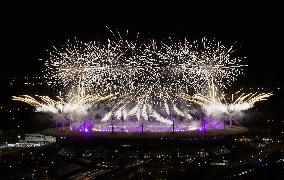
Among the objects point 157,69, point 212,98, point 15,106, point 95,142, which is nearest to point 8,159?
point 95,142

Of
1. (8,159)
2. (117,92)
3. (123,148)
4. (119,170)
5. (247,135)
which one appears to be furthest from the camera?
(117,92)

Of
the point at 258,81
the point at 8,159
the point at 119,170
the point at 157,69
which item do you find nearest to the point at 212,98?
the point at 157,69

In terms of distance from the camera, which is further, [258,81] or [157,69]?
[258,81]

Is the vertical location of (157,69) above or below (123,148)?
above

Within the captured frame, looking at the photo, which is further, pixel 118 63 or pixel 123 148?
pixel 118 63

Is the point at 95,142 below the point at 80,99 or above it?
below

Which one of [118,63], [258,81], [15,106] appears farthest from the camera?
[258,81]

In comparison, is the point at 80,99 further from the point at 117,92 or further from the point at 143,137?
the point at 143,137

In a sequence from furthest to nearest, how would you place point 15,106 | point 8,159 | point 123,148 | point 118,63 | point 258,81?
point 258,81
point 15,106
point 118,63
point 123,148
point 8,159

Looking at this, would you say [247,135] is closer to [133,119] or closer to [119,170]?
[133,119]
